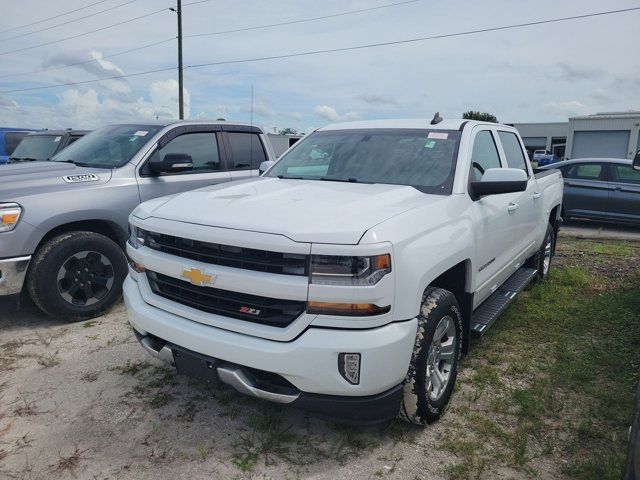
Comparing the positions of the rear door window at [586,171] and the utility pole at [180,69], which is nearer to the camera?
the rear door window at [586,171]

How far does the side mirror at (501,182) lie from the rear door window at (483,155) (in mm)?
216

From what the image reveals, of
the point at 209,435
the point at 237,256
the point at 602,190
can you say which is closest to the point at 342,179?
the point at 237,256

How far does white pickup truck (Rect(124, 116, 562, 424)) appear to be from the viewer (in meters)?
2.42

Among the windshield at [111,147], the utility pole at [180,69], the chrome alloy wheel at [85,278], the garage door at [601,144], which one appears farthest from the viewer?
the garage door at [601,144]

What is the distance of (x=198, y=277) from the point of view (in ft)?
8.89

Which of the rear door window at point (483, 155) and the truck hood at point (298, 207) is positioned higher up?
the rear door window at point (483, 155)

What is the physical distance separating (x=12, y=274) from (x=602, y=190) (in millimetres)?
10809

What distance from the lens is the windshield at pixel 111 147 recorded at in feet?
17.5

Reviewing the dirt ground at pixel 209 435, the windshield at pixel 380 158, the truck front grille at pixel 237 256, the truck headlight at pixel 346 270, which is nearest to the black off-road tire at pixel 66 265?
the dirt ground at pixel 209 435

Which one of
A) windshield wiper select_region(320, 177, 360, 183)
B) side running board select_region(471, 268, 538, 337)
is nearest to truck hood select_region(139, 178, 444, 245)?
windshield wiper select_region(320, 177, 360, 183)

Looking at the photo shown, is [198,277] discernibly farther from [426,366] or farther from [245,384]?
[426,366]

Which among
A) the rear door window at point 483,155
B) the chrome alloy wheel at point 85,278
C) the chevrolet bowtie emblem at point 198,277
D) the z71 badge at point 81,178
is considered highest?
the rear door window at point 483,155

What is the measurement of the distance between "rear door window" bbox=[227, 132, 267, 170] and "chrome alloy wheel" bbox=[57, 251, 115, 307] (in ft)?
6.55

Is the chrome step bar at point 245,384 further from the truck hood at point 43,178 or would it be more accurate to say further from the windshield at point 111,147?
the windshield at point 111,147
